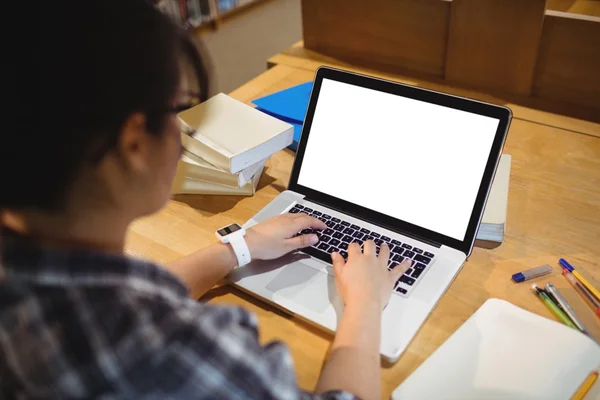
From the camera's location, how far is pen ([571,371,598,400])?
25.2 inches

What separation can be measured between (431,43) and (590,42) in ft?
1.18

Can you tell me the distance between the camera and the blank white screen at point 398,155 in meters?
0.83

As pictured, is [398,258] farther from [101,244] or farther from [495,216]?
[101,244]

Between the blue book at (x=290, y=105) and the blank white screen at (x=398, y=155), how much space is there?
22 centimetres

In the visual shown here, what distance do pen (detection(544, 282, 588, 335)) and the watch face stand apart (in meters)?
0.47

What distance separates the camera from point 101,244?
20.6 inches

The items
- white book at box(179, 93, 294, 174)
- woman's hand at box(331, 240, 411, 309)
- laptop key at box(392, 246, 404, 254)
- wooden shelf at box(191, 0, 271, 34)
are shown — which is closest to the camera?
woman's hand at box(331, 240, 411, 309)

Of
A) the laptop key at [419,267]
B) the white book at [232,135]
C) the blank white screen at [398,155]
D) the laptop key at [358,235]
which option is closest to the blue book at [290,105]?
the white book at [232,135]

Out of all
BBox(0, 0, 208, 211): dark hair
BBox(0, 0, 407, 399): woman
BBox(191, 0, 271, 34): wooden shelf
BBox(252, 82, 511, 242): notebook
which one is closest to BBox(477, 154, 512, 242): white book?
BBox(252, 82, 511, 242): notebook

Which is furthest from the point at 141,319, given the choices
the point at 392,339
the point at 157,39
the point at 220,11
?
the point at 220,11

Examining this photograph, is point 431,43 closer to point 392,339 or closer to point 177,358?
point 392,339

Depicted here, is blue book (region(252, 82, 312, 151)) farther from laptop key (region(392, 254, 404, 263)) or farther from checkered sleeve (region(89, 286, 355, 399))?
checkered sleeve (region(89, 286, 355, 399))

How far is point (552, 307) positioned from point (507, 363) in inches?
5.6

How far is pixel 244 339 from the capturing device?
1.69 ft
